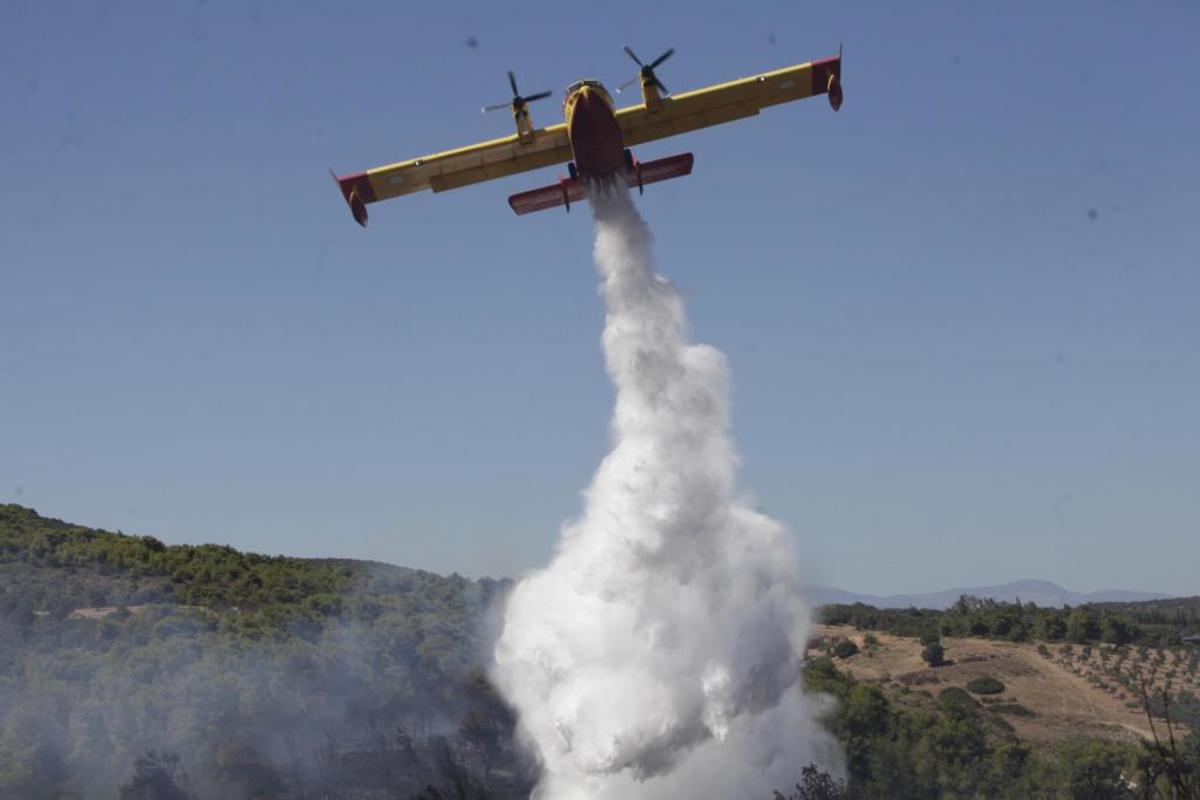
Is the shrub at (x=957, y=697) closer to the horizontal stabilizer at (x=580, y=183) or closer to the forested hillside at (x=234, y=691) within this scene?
the forested hillside at (x=234, y=691)

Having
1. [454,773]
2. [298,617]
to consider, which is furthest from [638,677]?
[298,617]

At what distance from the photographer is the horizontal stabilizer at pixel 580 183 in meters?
46.2

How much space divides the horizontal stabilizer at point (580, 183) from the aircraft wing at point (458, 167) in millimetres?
1174

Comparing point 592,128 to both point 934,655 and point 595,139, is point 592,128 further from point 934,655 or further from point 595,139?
point 934,655

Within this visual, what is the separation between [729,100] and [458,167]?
11.8m

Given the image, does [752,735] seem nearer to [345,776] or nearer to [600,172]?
[345,776]

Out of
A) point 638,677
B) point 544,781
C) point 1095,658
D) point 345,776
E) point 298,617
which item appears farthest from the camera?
point 1095,658

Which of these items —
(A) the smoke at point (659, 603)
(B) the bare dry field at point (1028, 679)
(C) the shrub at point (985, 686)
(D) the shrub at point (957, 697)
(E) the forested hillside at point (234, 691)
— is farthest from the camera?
(C) the shrub at point (985, 686)

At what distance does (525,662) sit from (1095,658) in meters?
61.7

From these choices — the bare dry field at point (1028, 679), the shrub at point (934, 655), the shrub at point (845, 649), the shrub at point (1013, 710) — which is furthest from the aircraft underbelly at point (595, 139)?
the shrub at point (845, 649)

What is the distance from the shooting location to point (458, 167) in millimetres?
46500

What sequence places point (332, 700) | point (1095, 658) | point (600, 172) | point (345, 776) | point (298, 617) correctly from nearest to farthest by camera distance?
1. point (600, 172)
2. point (345, 776)
3. point (332, 700)
4. point (298, 617)
5. point (1095, 658)

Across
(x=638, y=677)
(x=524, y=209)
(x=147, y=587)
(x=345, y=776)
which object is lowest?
(x=345, y=776)

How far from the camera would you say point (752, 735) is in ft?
181
